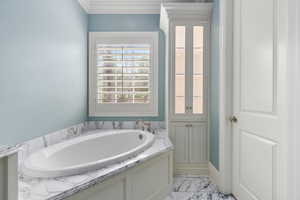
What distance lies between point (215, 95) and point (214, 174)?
0.95 meters

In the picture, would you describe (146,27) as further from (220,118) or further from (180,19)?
(220,118)

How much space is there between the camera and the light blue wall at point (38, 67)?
1419mm

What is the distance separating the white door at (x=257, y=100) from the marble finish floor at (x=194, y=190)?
0.74 feet

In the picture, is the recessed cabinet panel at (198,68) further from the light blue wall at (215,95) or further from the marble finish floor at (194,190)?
the marble finish floor at (194,190)

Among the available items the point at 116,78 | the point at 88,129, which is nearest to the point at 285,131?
the point at 116,78

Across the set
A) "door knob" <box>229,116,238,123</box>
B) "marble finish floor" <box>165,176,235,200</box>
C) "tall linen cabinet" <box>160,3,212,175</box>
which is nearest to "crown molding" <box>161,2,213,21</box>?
"tall linen cabinet" <box>160,3,212,175</box>

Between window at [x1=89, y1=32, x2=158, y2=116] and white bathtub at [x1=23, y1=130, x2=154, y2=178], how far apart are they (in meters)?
0.56

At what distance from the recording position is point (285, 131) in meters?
1.25

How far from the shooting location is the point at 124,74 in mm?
3023

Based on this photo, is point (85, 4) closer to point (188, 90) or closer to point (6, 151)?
point (188, 90)

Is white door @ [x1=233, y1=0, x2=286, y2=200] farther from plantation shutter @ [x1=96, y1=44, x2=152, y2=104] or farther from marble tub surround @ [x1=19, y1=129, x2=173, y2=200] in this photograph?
plantation shutter @ [x1=96, y1=44, x2=152, y2=104]

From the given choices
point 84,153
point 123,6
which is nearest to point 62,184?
point 84,153

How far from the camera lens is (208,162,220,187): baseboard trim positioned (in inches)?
86.4

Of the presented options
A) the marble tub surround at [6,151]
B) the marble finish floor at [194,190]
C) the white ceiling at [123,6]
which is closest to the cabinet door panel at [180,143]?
the marble finish floor at [194,190]
